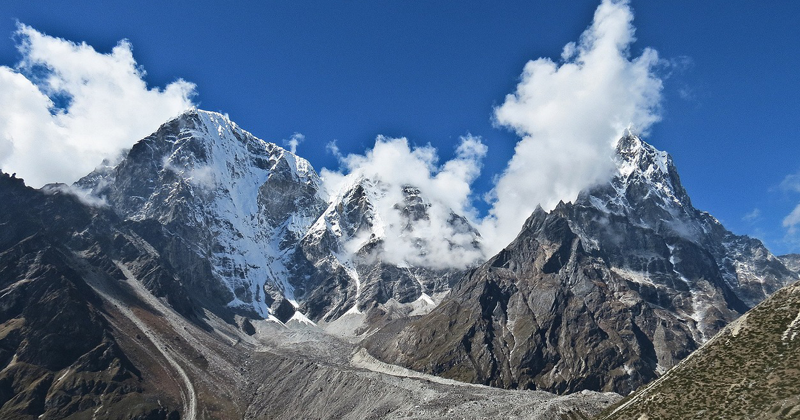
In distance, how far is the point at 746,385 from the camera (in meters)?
63.0

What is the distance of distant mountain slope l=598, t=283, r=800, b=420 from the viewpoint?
59406 millimetres

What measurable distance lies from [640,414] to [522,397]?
122m

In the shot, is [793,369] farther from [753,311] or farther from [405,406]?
[405,406]

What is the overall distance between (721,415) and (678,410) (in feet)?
18.7

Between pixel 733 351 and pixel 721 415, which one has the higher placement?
pixel 733 351

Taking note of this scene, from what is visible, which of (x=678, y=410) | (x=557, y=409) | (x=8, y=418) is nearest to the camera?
(x=678, y=410)

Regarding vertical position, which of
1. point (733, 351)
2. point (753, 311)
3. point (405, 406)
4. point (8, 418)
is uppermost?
point (753, 311)

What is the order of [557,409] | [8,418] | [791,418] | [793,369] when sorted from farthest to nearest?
[8,418], [557,409], [793,369], [791,418]

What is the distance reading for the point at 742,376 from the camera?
64.8 m

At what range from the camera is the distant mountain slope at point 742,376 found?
59.4 metres

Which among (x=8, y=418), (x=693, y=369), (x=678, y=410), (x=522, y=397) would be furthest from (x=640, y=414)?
(x=8, y=418)

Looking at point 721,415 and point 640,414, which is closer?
point 721,415

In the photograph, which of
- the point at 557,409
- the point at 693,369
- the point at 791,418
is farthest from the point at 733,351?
the point at 557,409

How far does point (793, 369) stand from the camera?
199ft
